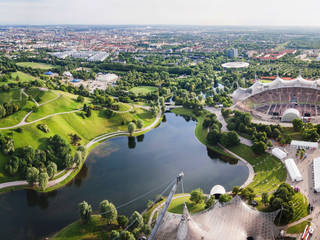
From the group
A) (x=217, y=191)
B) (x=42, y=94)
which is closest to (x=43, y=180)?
(x=217, y=191)

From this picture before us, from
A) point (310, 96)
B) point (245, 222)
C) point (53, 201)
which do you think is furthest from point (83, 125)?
point (310, 96)

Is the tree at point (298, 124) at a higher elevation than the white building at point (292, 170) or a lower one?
higher

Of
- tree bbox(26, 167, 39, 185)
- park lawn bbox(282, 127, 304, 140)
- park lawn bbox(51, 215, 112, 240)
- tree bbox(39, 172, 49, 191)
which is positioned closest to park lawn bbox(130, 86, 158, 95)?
park lawn bbox(282, 127, 304, 140)

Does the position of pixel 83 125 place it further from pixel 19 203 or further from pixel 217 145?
pixel 217 145

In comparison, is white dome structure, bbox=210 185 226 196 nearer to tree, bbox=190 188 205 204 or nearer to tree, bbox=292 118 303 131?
tree, bbox=190 188 205 204

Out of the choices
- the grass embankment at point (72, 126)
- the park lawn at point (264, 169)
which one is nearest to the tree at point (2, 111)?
the grass embankment at point (72, 126)

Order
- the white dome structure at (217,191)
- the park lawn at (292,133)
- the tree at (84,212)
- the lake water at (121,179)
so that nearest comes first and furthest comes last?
the tree at (84,212), the lake water at (121,179), the white dome structure at (217,191), the park lawn at (292,133)

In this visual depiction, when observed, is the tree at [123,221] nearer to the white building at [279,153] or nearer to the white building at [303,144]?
the white building at [279,153]

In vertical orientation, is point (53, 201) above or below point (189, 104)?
below

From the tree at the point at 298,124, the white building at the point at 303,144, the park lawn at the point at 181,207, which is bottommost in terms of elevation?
the park lawn at the point at 181,207
